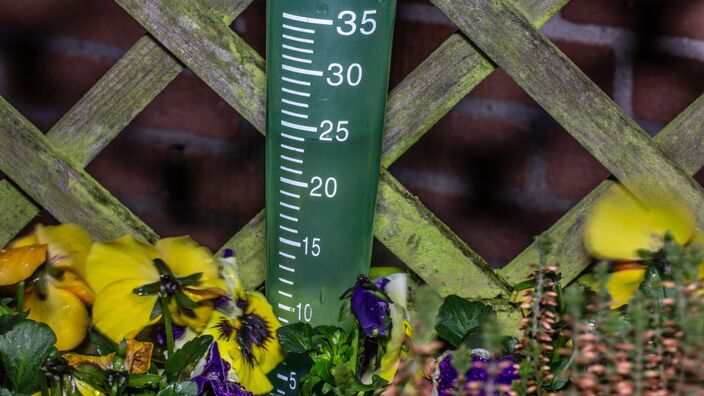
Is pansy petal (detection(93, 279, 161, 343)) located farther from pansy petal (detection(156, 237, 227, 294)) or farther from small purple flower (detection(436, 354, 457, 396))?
small purple flower (detection(436, 354, 457, 396))

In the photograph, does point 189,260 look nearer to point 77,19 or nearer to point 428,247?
point 428,247

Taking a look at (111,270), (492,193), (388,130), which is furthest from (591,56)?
(111,270)

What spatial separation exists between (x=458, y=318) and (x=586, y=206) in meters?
0.18

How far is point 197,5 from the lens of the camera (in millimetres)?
854

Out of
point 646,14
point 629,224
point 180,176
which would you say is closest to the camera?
point 629,224

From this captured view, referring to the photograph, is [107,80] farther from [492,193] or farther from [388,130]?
[492,193]

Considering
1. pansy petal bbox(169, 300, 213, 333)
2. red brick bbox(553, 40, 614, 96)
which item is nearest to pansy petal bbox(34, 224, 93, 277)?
pansy petal bbox(169, 300, 213, 333)

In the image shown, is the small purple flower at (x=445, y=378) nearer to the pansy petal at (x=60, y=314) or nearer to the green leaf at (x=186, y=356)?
the green leaf at (x=186, y=356)

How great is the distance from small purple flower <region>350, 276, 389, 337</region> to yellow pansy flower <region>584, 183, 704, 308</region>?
188mm

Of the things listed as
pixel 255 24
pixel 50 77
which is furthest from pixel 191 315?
pixel 50 77

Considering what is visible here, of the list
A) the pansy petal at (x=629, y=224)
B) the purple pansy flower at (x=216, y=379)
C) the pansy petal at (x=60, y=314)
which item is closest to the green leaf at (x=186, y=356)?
the purple pansy flower at (x=216, y=379)

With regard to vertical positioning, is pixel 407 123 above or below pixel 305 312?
above

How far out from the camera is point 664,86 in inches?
46.2

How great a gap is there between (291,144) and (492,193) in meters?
0.57
